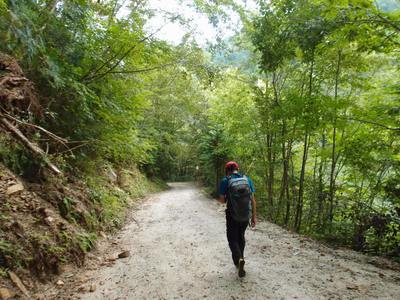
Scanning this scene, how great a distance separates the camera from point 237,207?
4168mm

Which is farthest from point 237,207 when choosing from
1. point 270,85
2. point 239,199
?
point 270,85

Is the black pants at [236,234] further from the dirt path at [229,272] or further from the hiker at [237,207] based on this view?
the dirt path at [229,272]

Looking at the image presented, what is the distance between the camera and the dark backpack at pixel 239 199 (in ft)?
13.6

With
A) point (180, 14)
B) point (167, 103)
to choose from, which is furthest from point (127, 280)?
point (167, 103)

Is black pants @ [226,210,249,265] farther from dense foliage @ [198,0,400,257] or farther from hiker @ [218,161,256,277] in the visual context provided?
A: dense foliage @ [198,0,400,257]

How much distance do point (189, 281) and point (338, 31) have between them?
5.17m

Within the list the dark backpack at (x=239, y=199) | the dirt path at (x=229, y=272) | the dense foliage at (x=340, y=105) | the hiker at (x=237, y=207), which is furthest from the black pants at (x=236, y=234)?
the dense foliage at (x=340, y=105)

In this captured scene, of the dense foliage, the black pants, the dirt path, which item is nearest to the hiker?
the black pants

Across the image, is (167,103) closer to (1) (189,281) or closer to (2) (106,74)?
(2) (106,74)

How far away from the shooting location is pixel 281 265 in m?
4.77

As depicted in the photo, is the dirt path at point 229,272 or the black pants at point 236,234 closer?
the dirt path at point 229,272

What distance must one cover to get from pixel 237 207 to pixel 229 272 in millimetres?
1173

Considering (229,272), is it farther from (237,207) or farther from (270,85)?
(270,85)

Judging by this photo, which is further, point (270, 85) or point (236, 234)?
point (270, 85)
